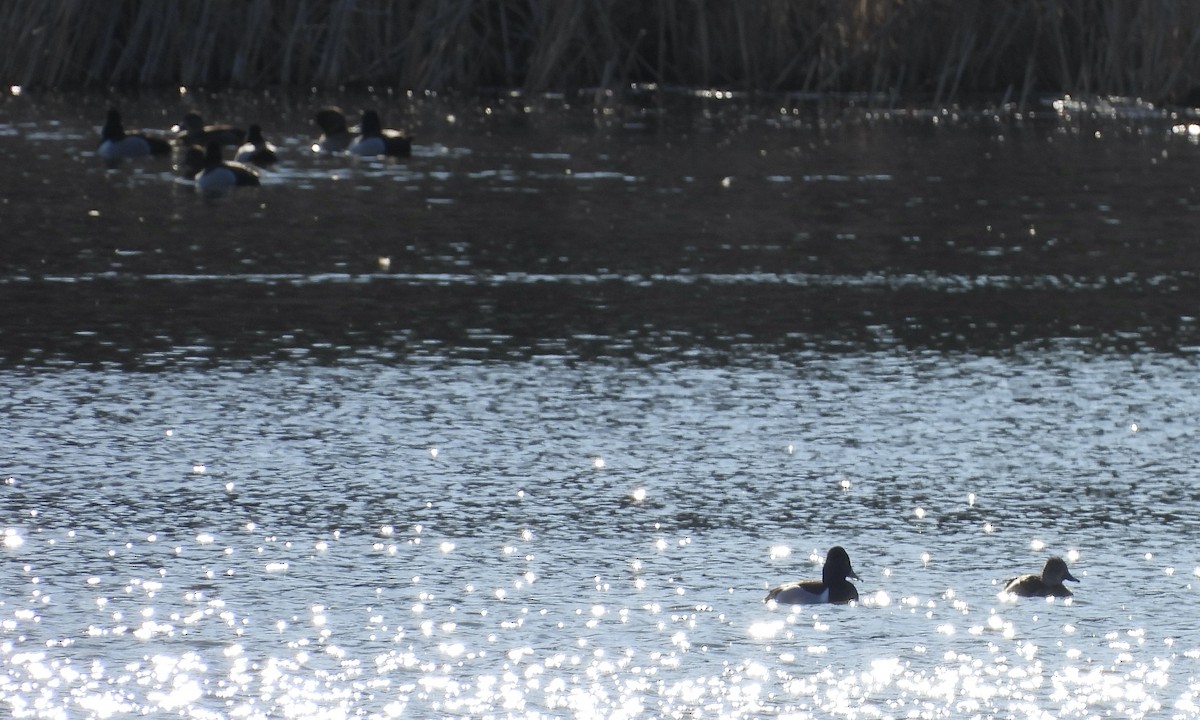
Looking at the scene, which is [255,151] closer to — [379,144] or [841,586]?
[379,144]

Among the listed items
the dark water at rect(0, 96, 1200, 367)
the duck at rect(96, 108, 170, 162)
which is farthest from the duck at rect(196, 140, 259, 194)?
the duck at rect(96, 108, 170, 162)

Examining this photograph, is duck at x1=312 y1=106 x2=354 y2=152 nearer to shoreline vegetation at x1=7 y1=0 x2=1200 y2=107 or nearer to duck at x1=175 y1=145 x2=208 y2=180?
duck at x1=175 y1=145 x2=208 y2=180


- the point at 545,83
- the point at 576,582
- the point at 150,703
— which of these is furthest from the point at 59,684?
the point at 545,83

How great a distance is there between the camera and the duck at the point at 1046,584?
5.96m

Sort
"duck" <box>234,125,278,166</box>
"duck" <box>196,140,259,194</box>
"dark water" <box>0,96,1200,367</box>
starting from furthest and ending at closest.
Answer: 1. "duck" <box>234,125,278,166</box>
2. "duck" <box>196,140,259,194</box>
3. "dark water" <box>0,96,1200,367</box>

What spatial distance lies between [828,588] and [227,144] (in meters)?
13.6

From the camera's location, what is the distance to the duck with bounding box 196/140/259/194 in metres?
16.0

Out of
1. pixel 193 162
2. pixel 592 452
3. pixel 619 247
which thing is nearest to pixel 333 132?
pixel 193 162

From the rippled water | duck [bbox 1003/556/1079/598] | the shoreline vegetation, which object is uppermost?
the shoreline vegetation

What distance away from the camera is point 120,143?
1775cm

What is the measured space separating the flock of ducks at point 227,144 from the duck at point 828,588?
35.1ft

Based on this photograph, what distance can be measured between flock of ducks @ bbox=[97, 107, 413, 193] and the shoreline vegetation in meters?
5.07


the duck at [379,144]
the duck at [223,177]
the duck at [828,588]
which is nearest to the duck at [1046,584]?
the duck at [828,588]

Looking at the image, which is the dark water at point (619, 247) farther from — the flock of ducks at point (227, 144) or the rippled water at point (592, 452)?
the flock of ducks at point (227, 144)
